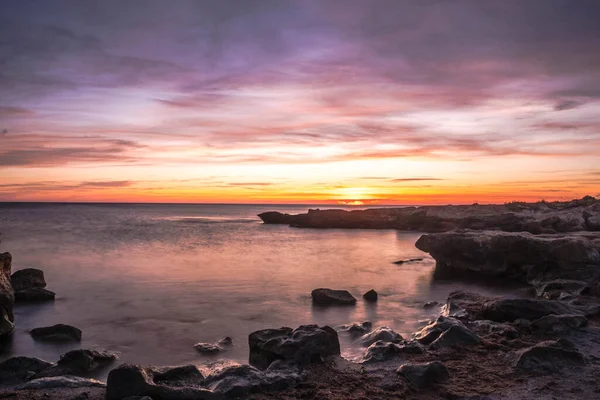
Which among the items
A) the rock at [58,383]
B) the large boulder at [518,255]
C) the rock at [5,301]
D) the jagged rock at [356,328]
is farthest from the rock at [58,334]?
the large boulder at [518,255]

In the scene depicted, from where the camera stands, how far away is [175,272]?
1057 inches

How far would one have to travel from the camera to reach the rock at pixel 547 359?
27.7 feet

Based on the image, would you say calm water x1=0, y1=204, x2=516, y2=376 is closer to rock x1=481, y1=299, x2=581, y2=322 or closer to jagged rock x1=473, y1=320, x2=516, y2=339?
jagged rock x1=473, y1=320, x2=516, y2=339

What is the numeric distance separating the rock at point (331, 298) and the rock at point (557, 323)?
288 inches

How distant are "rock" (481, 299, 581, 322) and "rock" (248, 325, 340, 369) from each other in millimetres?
5583

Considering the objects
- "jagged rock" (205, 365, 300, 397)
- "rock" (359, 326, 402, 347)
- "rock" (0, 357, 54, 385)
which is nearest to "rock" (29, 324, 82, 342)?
"rock" (0, 357, 54, 385)

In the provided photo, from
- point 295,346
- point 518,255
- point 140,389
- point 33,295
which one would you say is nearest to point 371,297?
point 518,255

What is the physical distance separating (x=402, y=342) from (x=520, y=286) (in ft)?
40.6

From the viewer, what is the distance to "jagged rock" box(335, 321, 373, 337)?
1283 centimetres

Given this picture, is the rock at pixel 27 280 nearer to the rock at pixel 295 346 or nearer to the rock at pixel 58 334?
the rock at pixel 58 334

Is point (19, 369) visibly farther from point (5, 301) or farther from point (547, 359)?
point (547, 359)

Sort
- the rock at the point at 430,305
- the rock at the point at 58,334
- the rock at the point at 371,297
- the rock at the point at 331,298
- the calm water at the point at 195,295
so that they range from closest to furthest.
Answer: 1. the rock at the point at 58,334
2. the calm water at the point at 195,295
3. the rock at the point at 430,305
4. the rock at the point at 331,298
5. the rock at the point at 371,297

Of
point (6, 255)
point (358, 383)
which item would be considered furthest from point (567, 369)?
point (6, 255)

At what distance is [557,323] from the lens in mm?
11000
